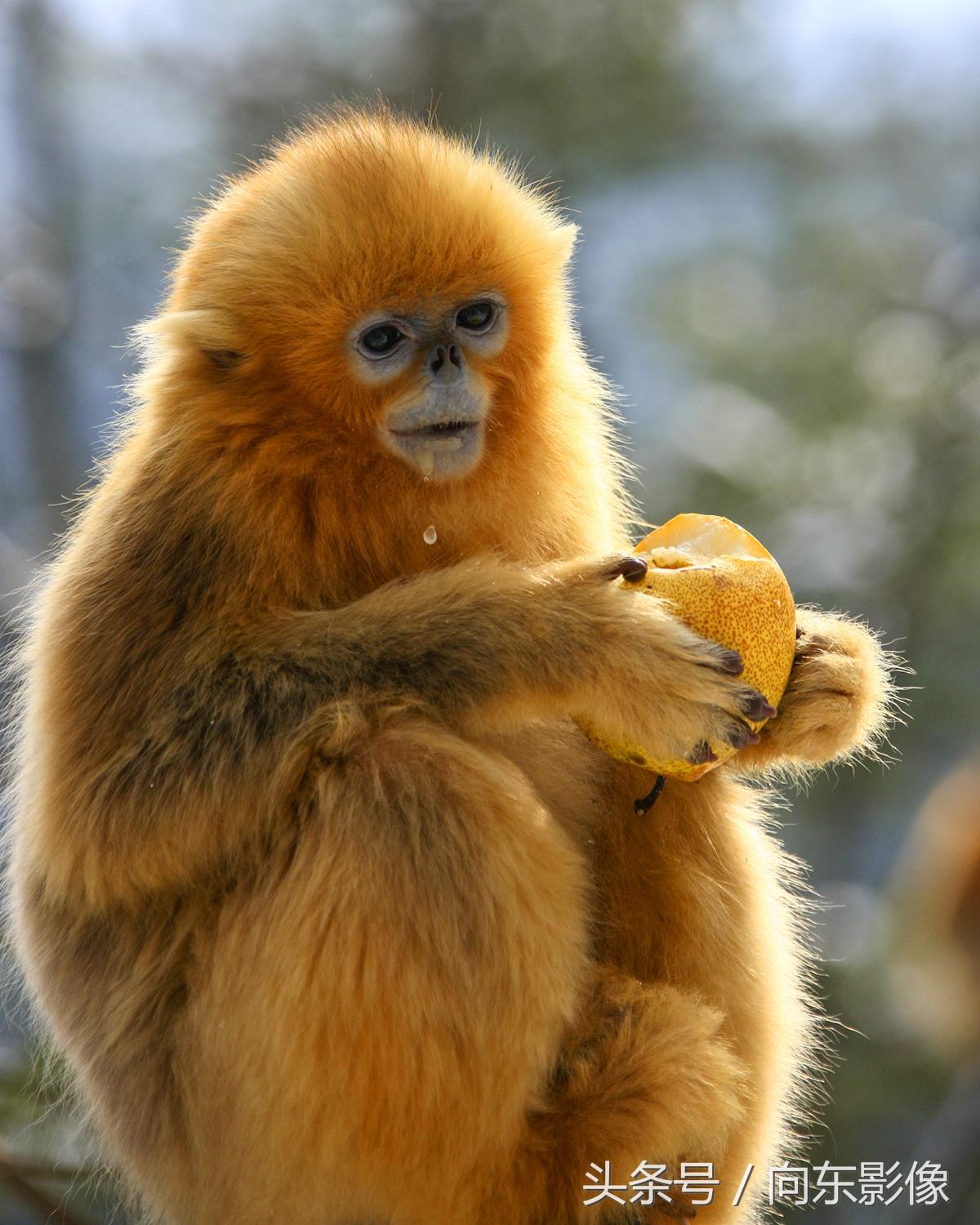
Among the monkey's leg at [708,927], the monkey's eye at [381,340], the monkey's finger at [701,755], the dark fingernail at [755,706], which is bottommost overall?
the monkey's leg at [708,927]

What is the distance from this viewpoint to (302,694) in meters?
3.03

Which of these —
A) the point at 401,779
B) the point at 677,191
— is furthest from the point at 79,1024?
the point at 677,191

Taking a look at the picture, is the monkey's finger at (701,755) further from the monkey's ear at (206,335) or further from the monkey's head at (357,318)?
the monkey's ear at (206,335)

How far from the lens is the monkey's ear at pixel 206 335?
3.33m

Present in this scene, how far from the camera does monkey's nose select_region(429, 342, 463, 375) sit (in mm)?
3311

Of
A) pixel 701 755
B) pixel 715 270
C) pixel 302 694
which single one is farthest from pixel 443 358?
pixel 715 270

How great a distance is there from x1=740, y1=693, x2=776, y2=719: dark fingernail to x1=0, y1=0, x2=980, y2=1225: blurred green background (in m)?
4.62

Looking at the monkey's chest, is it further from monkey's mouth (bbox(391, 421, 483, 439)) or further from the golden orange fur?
monkey's mouth (bbox(391, 421, 483, 439))

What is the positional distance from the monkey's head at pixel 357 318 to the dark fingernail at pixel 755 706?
34.5 inches

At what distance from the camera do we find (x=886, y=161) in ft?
38.6

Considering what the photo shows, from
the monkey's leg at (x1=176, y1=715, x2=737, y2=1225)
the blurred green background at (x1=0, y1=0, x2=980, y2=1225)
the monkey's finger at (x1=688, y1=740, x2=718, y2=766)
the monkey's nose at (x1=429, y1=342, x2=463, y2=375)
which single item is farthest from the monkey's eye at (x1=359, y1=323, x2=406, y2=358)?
the blurred green background at (x1=0, y1=0, x2=980, y2=1225)

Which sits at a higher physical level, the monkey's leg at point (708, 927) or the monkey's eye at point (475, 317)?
the monkey's eye at point (475, 317)

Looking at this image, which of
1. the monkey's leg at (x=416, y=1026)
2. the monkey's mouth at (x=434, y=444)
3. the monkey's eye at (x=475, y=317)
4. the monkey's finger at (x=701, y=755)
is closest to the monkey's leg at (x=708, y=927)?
the monkey's leg at (x=416, y=1026)

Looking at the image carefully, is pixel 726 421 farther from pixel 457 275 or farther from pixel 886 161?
pixel 457 275
